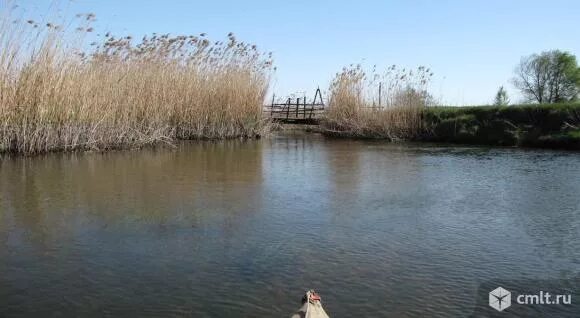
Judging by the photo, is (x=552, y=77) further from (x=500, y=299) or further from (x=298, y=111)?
(x=500, y=299)

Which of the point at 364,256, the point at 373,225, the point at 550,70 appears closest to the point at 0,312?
Result: the point at 364,256

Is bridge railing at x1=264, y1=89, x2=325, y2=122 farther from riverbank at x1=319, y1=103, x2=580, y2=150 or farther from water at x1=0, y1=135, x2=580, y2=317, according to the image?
water at x1=0, y1=135, x2=580, y2=317

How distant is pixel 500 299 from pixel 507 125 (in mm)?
13598

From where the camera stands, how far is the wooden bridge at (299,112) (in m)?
22.8

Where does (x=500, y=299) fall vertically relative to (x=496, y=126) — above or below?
below

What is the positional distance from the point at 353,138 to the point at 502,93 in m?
15.6

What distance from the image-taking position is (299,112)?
24.8 m

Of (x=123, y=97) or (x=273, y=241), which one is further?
(x=123, y=97)

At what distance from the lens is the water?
9.11 ft

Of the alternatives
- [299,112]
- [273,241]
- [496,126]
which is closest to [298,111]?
[299,112]

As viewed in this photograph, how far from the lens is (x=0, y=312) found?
2564 mm

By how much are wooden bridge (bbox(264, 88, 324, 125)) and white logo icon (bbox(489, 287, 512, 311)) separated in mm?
19292

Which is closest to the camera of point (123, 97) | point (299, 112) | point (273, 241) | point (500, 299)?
point (500, 299)

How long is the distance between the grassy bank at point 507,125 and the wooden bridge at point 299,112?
615 cm
